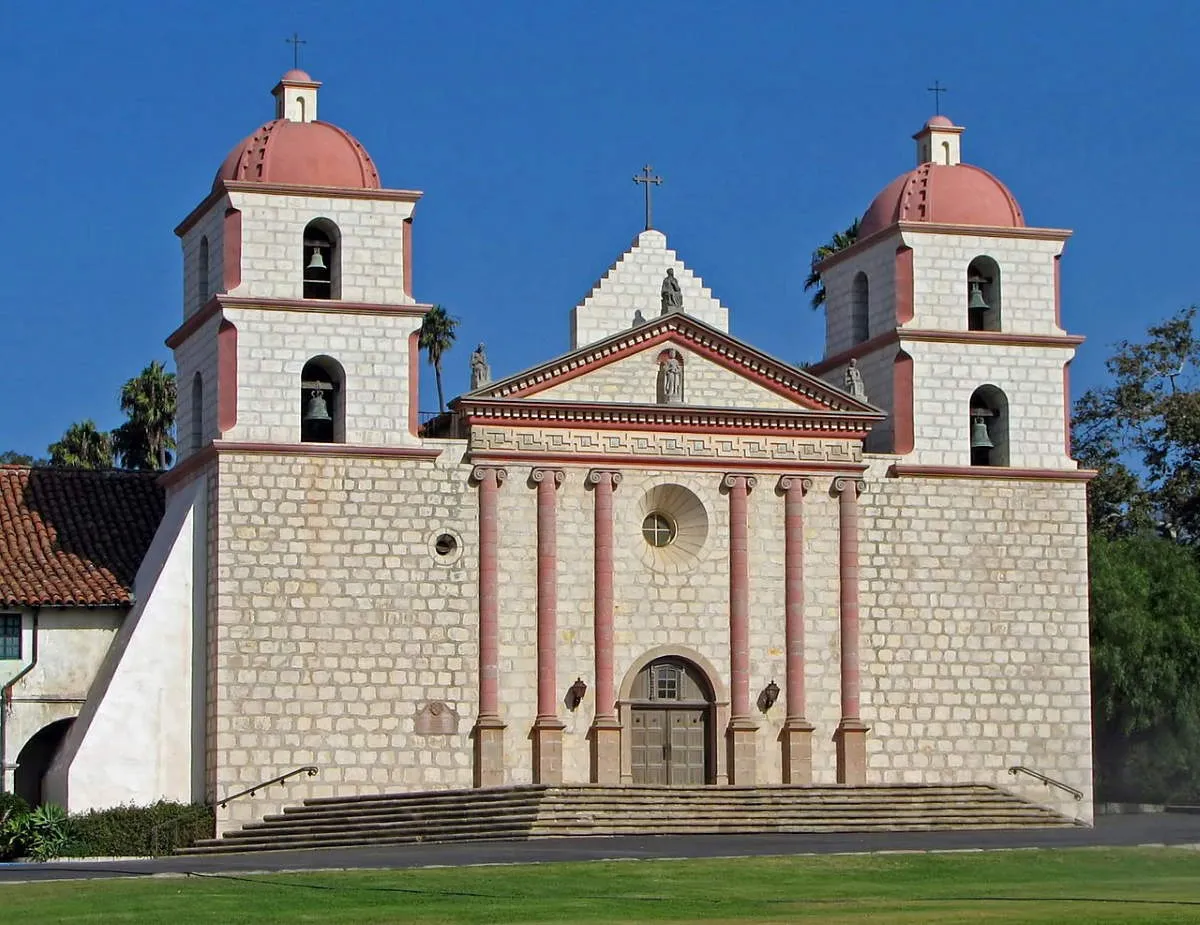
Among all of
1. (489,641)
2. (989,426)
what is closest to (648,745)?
(489,641)

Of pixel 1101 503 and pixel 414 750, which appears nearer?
pixel 414 750

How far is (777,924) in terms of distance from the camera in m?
25.4

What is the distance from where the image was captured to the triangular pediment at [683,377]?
45406 millimetres

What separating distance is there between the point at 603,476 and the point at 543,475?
112 centimetres

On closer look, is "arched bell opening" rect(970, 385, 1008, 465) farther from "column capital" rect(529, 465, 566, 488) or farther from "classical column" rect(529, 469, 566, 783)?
"classical column" rect(529, 469, 566, 783)

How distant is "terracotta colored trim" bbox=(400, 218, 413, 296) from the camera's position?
44969mm

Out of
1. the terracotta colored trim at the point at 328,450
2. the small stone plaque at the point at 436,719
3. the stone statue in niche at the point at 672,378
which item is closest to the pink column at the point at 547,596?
the small stone plaque at the point at 436,719

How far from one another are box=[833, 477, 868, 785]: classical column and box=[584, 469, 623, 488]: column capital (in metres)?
4.16

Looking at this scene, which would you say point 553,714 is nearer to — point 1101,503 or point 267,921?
point 267,921

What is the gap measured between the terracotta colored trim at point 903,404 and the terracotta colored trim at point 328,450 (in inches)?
351

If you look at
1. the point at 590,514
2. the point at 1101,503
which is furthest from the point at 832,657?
the point at 1101,503

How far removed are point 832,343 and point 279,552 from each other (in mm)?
12855

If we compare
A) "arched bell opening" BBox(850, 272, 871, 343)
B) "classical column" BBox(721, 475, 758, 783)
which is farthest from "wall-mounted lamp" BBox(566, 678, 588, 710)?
"arched bell opening" BBox(850, 272, 871, 343)

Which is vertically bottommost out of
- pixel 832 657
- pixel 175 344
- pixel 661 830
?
pixel 661 830
